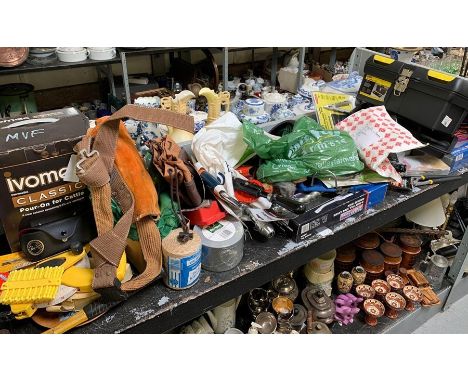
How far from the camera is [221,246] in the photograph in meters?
0.96

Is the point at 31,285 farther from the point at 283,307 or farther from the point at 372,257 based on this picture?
the point at 372,257

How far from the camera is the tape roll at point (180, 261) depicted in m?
0.88

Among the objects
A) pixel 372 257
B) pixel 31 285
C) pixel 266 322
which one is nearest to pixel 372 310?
pixel 372 257

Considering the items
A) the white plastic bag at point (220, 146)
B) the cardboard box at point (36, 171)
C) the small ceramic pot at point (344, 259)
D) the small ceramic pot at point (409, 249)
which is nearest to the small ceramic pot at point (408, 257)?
the small ceramic pot at point (409, 249)

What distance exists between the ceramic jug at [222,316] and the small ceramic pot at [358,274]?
0.60 meters

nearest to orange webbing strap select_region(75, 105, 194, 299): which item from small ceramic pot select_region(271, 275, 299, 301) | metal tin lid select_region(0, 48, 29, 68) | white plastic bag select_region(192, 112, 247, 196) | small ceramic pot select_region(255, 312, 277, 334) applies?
white plastic bag select_region(192, 112, 247, 196)

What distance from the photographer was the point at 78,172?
81 cm

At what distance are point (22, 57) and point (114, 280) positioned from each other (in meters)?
1.72

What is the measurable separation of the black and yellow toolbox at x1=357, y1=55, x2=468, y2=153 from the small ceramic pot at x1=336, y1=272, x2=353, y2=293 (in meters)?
0.62

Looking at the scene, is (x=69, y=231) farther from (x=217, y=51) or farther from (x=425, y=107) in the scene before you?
(x=217, y=51)

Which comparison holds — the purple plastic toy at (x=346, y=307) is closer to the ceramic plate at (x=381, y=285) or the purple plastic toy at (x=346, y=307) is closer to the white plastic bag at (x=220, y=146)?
the ceramic plate at (x=381, y=285)

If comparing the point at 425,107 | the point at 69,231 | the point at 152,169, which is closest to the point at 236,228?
the point at 152,169

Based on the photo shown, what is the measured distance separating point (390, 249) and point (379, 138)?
2.26 feet

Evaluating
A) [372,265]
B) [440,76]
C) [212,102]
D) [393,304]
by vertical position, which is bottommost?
[393,304]
